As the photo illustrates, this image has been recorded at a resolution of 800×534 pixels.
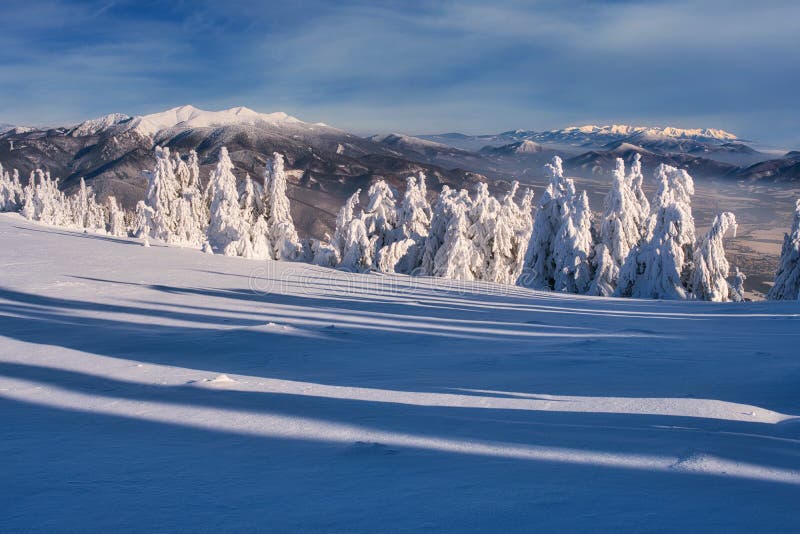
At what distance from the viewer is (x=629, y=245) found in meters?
29.3

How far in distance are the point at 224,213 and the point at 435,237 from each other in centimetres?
1384

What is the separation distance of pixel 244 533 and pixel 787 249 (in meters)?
33.7

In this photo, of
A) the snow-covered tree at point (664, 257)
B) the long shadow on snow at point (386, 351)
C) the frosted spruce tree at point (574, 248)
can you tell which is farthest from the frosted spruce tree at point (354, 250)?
the long shadow on snow at point (386, 351)

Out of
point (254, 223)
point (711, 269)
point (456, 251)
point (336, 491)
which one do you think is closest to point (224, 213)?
point (254, 223)

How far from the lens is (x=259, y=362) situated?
5.79 m

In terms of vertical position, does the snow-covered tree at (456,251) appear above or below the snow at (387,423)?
above

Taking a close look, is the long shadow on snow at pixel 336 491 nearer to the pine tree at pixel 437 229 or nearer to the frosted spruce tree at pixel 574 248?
the frosted spruce tree at pixel 574 248

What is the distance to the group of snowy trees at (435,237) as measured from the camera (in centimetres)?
3209

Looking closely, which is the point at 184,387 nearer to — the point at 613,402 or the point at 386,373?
the point at 386,373

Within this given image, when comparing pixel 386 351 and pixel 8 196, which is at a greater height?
pixel 8 196

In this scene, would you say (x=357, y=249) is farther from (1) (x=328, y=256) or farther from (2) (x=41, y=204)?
(2) (x=41, y=204)

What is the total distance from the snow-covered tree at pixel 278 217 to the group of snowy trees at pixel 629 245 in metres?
15.7

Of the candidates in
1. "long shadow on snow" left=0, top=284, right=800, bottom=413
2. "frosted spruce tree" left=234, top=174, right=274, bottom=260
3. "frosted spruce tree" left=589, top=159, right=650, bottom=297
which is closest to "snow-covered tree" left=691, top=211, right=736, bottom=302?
"frosted spruce tree" left=589, top=159, right=650, bottom=297

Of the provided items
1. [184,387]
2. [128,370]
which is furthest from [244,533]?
[128,370]
